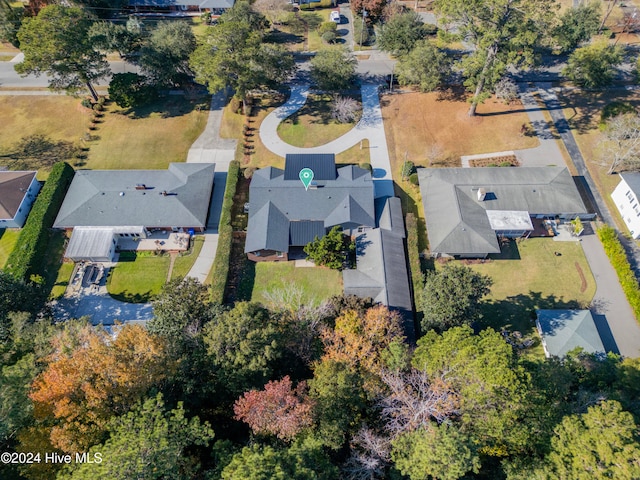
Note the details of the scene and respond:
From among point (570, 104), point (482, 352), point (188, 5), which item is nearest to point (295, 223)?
point (482, 352)

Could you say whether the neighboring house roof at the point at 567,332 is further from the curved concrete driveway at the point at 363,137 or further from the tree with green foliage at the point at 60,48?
the tree with green foliage at the point at 60,48

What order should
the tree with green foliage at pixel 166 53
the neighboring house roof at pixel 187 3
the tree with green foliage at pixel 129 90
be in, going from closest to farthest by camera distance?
the tree with green foliage at pixel 166 53, the tree with green foliage at pixel 129 90, the neighboring house roof at pixel 187 3

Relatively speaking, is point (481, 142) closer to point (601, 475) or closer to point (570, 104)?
point (570, 104)

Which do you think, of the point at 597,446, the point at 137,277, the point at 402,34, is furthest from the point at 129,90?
the point at 597,446

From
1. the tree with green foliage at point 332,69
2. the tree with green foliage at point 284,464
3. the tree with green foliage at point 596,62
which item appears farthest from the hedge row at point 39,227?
the tree with green foliage at point 596,62

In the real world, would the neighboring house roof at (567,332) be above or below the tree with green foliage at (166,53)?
below

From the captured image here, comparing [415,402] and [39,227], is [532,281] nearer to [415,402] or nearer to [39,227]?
[415,402]
